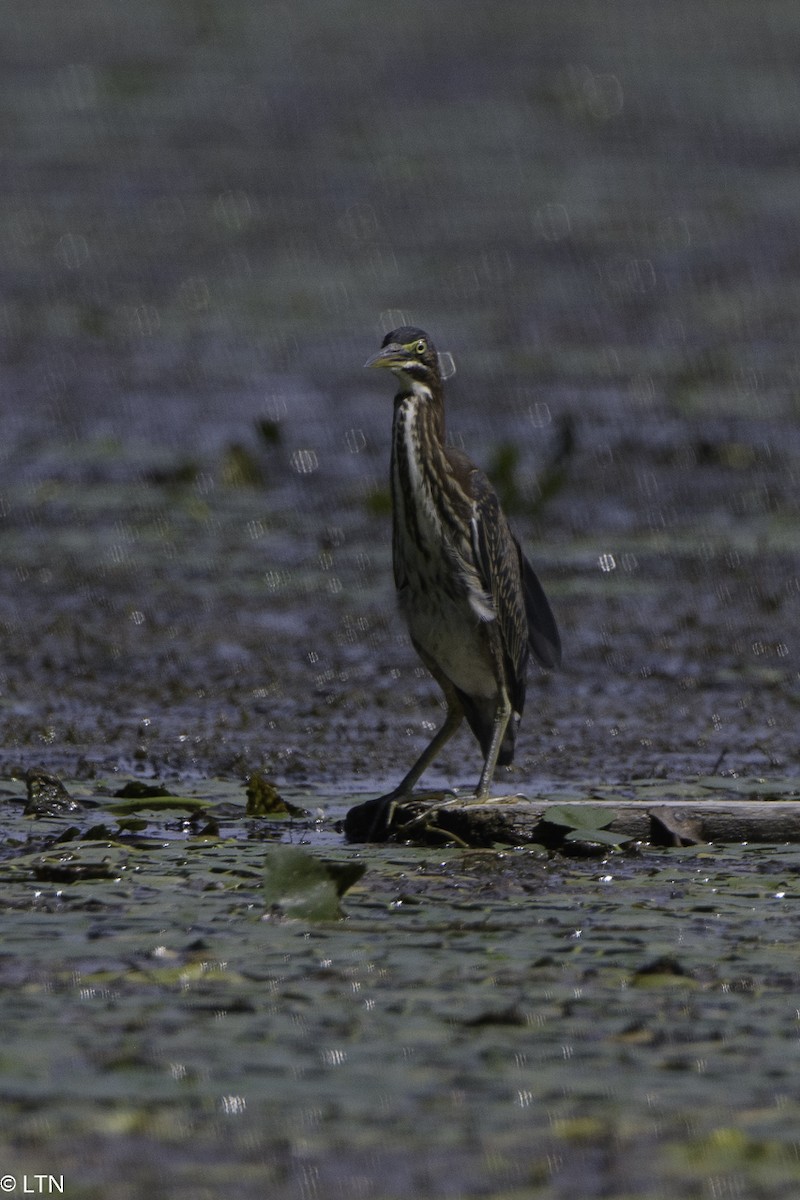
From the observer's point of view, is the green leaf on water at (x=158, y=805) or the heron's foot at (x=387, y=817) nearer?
the heron's foot at (x=387, y=817)

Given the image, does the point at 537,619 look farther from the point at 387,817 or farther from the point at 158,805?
the point at 158,805

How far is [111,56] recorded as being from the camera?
22.4 meters

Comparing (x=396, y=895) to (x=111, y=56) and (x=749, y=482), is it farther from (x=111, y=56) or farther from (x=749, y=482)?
(x=111, y=56)

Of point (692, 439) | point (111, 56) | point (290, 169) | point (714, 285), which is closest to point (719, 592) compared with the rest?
point (692, 439)

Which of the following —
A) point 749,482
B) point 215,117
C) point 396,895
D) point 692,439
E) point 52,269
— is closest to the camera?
point 396,895

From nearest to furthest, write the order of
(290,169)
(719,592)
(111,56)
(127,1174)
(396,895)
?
(127,1174), (396,895), (719,592), (290,169), (111,56)

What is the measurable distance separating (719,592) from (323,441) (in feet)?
10.5

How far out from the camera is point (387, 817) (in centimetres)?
564

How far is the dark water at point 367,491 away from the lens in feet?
11.8

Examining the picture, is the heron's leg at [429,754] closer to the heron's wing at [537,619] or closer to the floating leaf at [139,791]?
the heron's wing at [537,619]

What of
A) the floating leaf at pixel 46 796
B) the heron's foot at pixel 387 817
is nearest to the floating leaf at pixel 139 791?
the floating leaf at pixel 46 796

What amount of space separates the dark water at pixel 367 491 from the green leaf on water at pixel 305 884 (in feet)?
0.21

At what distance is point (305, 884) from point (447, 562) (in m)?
1.57

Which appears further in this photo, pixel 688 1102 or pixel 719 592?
pixel 719 592
